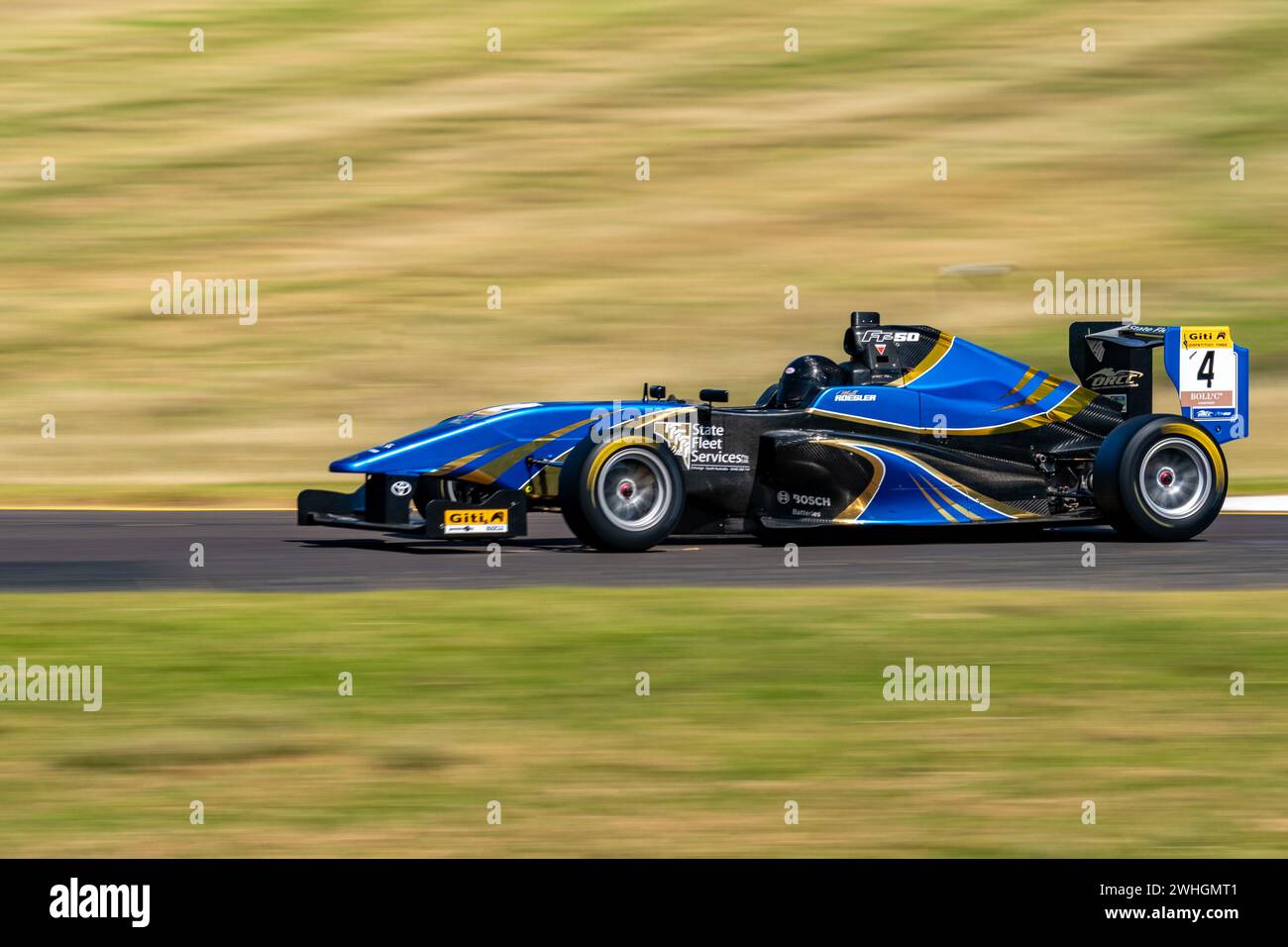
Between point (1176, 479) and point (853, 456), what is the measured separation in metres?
2.52

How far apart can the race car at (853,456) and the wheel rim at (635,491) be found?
0.4 inches

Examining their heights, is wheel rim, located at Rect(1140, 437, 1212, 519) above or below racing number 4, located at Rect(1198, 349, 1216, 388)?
below

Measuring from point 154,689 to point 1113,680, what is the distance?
389cm

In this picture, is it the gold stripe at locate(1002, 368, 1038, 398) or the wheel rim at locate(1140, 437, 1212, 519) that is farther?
the gold stripe at locate(1002, 368, 1038, 398)

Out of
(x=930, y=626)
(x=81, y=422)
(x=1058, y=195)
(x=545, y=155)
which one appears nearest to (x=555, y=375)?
(x=81, y=422)

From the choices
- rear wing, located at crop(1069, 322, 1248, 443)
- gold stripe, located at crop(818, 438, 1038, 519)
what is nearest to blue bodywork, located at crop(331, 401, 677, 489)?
gold stripe, located at crop(818, 438, 1038, 519)

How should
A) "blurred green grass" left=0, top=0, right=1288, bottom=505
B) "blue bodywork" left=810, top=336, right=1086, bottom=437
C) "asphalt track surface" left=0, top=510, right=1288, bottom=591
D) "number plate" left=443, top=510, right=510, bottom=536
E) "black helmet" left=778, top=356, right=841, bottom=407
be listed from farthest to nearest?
"blurred green grass" left=0, top=0, right=1288, bottom=505 < "black helmet" left=778, top=356, right=841, bottom=407 < "blue bodywork" left=810, top=336, right=1086, bottom=437 < "number plate" left=443, top=510, right=510, bottom=536 < "asphalt track surface" left=0, top=510, right=1288, bottom=591

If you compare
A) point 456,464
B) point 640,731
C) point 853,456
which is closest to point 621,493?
point 456,464

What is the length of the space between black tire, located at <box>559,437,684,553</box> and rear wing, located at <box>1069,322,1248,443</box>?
375 cm

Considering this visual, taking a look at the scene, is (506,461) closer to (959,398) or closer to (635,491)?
(635,491)

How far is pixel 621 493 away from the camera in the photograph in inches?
469

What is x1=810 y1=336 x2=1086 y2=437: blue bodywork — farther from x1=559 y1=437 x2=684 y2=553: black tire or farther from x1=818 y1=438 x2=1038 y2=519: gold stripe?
x1=559 y1=437 x2=684 y2=553: black tire

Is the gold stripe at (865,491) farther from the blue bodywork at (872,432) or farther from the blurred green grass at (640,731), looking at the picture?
the blurred green grass at (640,731)

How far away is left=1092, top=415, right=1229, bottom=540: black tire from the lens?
12.7m
